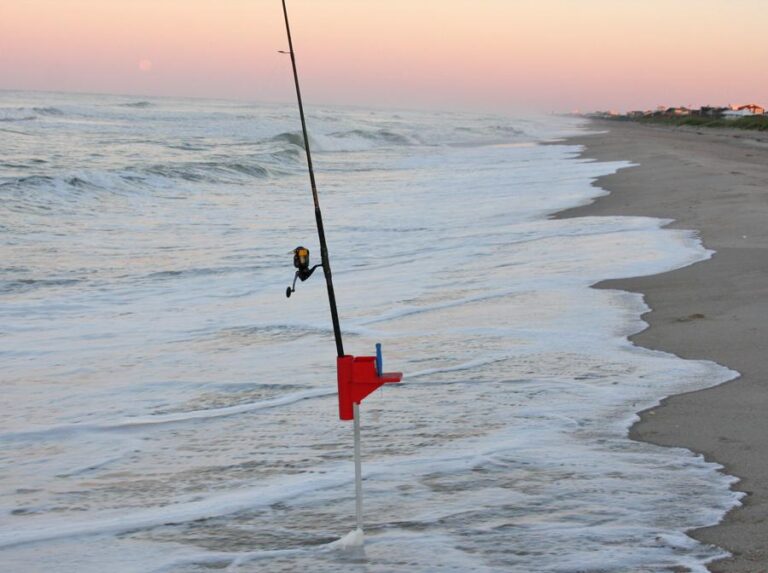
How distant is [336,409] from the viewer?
4.61m

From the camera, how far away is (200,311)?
739 cm

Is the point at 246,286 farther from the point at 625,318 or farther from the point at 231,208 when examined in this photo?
the point at 231,208

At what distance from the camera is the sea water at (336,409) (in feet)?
10.3

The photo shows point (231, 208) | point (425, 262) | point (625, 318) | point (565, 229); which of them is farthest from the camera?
point (231, 208)

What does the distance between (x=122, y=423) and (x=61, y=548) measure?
1360 mm

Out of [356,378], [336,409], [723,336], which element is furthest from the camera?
[723,336]

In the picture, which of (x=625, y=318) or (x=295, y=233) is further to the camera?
(x=295, y=233)

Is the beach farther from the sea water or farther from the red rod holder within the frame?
the red rod holder

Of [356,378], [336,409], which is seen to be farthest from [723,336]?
[356,378]

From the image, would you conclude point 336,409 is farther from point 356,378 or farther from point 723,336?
point 723,336

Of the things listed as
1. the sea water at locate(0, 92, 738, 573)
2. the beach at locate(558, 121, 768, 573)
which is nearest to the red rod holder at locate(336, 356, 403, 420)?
the sea water at locate(0, 92, 738, 573)

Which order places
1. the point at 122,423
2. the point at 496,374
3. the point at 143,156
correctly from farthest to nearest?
the point at 143,156 → the point at 496,374 → the point at 122,423

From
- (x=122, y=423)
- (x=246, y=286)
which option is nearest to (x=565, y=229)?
(x=246, y=286)

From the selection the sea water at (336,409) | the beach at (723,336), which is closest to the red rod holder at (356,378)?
the sea water at (336,409)
